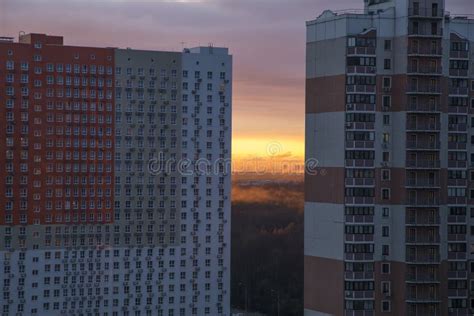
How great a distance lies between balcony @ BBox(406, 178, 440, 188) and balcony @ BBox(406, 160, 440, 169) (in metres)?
0.22

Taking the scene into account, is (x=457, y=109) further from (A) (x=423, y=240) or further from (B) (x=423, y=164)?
(A) (x=423, y=240)

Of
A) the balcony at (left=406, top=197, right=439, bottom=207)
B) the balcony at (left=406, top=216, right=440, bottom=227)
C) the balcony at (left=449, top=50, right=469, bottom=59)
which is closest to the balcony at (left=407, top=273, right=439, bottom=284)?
the balcony at (left=406, top=216, right=440, bottom=227)

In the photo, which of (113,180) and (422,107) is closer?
(422,107)

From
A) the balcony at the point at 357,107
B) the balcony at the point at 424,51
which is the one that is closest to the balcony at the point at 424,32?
the balcony at the point at 424,51

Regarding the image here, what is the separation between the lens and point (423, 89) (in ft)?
55.8

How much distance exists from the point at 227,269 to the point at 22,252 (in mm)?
6747

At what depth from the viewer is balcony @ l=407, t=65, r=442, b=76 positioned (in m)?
17.0

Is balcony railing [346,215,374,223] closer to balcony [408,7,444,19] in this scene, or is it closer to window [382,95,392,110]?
window [382,95,392,110]

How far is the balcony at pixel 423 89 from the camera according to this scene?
1695 centimetres

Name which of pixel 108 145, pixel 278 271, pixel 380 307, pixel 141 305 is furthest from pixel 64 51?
pixel 380 307

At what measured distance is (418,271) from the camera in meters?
16.9

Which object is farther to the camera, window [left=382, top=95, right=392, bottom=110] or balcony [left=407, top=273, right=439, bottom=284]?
window [left=382, top=95, right=392, bottom=110]

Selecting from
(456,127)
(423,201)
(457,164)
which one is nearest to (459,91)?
(456,127)

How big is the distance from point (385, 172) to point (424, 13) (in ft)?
8.98
